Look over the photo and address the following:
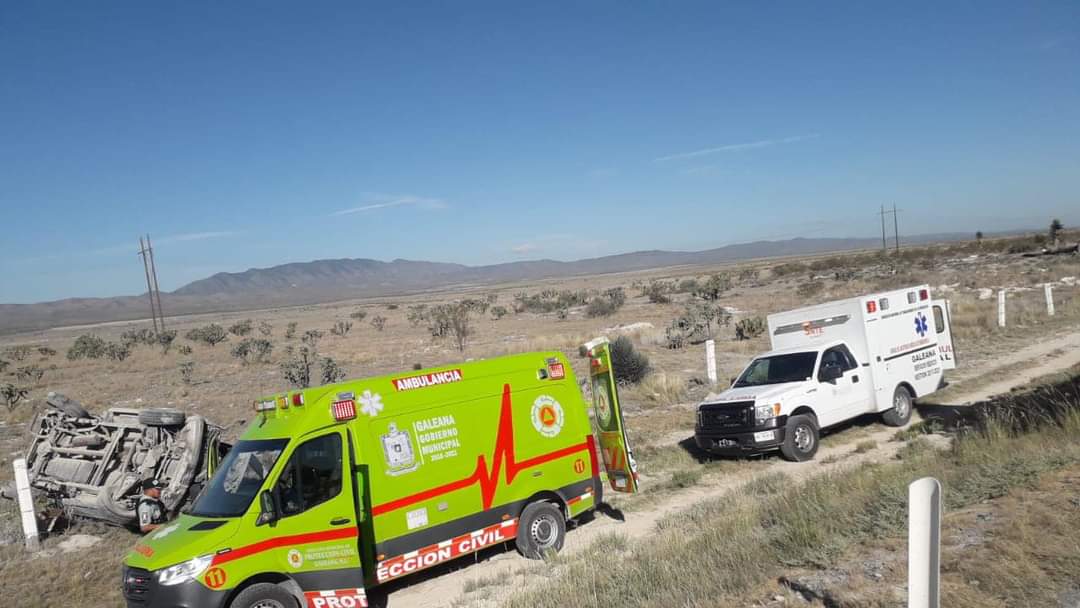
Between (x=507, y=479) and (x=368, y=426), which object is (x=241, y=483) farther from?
(x=507, y=479)

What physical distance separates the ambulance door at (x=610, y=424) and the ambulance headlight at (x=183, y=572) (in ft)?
16.1

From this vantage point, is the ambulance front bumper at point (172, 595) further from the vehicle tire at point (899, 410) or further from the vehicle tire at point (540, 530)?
the vehicle tire at point (899, 410)

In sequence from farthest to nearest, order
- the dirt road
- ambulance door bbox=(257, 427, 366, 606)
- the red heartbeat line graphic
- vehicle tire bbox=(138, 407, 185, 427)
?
vehicle tire bbox=(138, 407, 185, 427)
the red heartbeat line graphic
the dirt road
ambulance door bbox=(257, 427, 366, 606)

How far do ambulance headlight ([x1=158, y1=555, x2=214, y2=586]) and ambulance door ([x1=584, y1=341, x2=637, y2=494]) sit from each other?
4915mm

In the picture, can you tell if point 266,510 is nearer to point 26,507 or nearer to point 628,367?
point 26,507

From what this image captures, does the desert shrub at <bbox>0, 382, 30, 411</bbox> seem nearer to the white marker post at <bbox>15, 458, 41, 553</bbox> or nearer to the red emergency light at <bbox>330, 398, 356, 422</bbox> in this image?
the white marker post at <bbox>15, 458, 41, 553</bbox>

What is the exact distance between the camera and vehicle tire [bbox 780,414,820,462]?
39.2ft

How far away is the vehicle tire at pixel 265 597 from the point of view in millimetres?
6535

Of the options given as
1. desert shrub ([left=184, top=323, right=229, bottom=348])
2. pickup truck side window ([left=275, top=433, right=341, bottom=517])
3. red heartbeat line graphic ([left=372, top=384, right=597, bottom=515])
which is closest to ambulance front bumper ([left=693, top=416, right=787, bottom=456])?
red heartbeat line graphic ([left=372, top=384, right=597, bottom=515])

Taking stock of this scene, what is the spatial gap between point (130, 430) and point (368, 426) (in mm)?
5610

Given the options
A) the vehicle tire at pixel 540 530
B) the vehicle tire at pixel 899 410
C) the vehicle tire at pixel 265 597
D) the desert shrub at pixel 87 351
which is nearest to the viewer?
the vehicle tire at pixel 265 597

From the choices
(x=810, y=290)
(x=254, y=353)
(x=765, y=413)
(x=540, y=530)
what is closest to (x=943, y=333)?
(x=765, y=413)

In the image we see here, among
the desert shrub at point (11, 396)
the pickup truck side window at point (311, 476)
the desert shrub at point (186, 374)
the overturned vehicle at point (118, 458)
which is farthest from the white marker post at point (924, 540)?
the desert shrub at point (186, 374)

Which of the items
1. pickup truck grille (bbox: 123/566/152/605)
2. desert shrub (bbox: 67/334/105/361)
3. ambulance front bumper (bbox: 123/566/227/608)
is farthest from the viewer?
desert shrub (bbox: 67/334/105/361)
